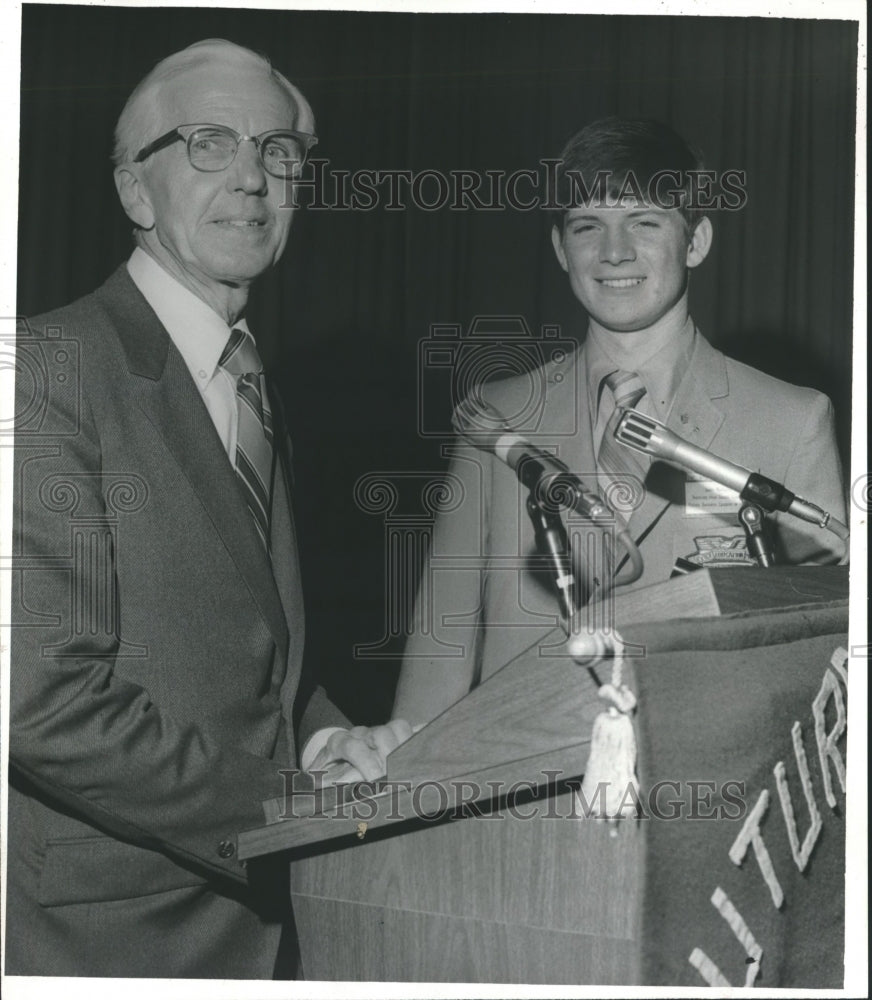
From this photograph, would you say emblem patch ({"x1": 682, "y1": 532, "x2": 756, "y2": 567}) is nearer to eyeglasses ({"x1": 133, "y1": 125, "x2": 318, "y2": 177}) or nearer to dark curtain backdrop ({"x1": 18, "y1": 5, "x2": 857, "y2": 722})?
dark curtain backdrop ({"x1": 18, "y1": 5, "x2": 857, "y2": 722})

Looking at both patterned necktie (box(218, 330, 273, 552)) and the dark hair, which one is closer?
patterned necktie (box(218, 330, 273, 552))

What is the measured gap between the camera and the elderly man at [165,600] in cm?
256

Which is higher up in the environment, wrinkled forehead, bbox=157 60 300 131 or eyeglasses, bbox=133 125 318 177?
wrinkled forehead, bbox=157 60 300 131

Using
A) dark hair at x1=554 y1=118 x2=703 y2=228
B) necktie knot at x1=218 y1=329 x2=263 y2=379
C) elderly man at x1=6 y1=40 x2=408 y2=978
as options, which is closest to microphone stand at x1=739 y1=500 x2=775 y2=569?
dark hair at x1=554 y1=118 x2=703 y2=228

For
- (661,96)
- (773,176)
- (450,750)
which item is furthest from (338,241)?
(450,750)

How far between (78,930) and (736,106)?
85.5 inches

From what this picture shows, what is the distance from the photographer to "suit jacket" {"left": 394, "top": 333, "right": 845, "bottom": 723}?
280 cm

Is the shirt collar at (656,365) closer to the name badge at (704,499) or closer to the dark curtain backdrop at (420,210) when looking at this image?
the dark curtain backdrop at (420,210)

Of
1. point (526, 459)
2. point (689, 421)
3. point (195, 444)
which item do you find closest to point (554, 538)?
point (526, 459)

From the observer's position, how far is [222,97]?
9.39ft

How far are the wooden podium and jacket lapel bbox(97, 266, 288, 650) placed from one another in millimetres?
578

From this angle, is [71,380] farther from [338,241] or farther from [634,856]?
[634,856]

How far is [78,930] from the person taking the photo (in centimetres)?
262

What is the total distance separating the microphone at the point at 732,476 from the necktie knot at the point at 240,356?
2.64 feet
